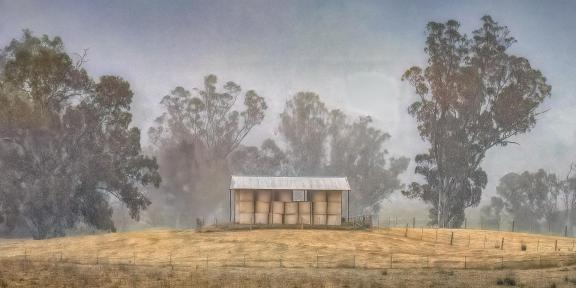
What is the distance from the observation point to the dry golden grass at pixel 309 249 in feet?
139

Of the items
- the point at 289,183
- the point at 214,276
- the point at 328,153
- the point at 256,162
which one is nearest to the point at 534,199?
the point at 328,153

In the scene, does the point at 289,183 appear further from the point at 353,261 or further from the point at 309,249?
the point at 353,261

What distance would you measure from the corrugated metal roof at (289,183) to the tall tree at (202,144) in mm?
55197

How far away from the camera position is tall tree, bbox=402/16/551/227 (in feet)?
295

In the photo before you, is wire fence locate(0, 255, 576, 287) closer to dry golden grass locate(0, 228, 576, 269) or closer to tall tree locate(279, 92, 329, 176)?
dry golden grass locate(0, 228, 576, 269)

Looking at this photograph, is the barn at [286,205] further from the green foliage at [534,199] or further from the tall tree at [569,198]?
the tall tree at [569,198]

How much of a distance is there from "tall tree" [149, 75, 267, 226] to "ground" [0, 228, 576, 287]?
57.7 m

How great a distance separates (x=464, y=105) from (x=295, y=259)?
5278 centimetres

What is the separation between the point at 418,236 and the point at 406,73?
3880cm

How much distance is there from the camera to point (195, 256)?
152 ft

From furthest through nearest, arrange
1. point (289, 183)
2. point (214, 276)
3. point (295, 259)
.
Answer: point (289, 183)
point (295, 259)
point (214, 276)

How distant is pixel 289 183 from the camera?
60344mm

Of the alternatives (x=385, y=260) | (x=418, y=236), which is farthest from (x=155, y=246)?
(x=418, y=236)

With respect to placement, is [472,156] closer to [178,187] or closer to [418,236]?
[418,236]
